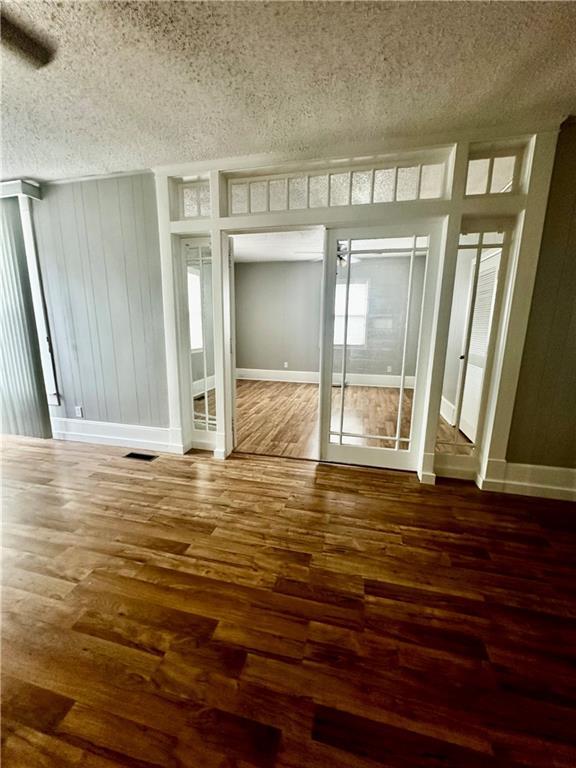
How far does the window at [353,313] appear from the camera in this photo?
2654 millimetres

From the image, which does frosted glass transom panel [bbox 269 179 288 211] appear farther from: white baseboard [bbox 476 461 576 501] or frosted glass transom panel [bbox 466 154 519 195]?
white baseboard [bbox 476 461 576 501]

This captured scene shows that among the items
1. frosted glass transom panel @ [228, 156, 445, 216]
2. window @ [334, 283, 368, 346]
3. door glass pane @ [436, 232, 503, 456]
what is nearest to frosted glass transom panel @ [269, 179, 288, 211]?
frosted glass transom panel @ [228, 156, 445, 216]

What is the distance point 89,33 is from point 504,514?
12.1 ft

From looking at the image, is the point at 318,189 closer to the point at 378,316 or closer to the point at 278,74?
Answer: the point at 278,74

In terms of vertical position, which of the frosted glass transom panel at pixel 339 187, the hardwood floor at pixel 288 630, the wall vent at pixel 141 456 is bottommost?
the wall vent at pixel 141 456

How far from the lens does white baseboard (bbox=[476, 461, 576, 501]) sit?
236 centimetres

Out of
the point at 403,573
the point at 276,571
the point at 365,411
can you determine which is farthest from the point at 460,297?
the point at 276,571

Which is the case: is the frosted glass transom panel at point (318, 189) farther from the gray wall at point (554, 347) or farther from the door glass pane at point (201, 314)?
the gray wall at point (554, 347)

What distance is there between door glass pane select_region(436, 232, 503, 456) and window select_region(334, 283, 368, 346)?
83 cm

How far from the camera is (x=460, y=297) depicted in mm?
3660

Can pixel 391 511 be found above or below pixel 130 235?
below

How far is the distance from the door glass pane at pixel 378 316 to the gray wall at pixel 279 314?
401cm

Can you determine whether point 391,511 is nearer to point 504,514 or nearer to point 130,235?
point 504,514

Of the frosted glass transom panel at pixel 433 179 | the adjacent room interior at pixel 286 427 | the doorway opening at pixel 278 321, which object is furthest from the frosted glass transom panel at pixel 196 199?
the doorway opening at pixel 278 321
